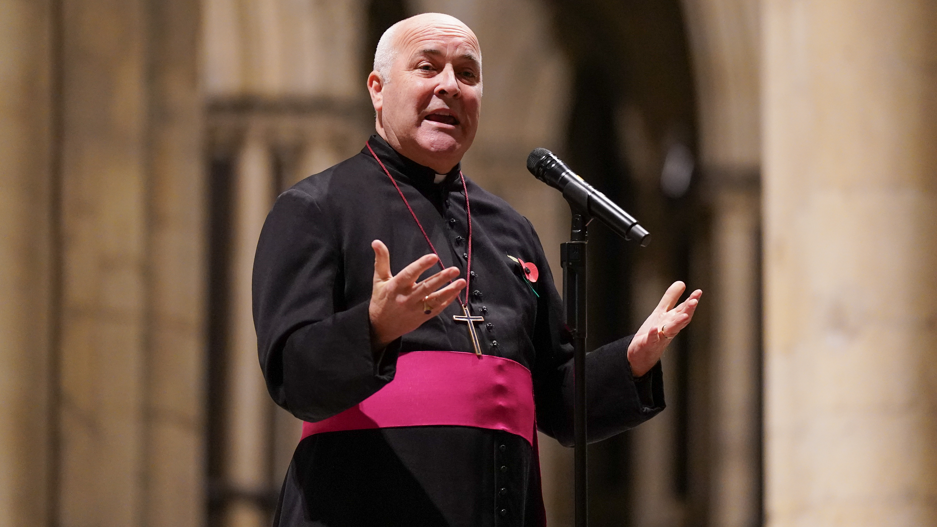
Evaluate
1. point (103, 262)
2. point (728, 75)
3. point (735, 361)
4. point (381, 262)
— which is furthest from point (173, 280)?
point (728, 75)

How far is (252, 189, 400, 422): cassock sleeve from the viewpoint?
2102 mm

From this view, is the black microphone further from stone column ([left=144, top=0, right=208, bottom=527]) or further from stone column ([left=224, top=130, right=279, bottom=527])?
stone column ([left=224, top=130, right=279, bottom=527])

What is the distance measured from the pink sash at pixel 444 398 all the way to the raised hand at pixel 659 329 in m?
0.26

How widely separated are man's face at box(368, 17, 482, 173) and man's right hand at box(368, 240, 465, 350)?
1.58 feet

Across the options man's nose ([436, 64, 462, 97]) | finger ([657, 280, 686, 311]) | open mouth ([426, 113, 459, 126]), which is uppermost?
man's nose ([436, 64, 462, 97])

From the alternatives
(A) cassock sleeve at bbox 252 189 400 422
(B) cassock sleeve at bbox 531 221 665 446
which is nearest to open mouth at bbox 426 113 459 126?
(A) cassock sleeve at bbox 252 189 400 422

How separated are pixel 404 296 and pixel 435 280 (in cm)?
8

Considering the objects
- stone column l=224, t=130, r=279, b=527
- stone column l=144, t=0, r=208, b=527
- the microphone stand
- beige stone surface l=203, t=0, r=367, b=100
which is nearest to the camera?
the microphone stand

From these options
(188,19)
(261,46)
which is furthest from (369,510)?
(261,46)

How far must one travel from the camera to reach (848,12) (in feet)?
10.8

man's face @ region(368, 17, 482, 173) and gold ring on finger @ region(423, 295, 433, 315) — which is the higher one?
man's face @ region(368, 17, 482, 173)

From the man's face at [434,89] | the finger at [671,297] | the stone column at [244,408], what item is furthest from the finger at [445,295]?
the stone column at [244,408]

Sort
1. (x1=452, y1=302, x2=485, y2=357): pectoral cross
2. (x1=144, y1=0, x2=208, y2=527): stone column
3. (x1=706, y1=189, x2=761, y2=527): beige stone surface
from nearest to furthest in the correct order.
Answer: (x1=452, y1=302, x2=485, y2=357): pectoral cross
(x1=144, y1=0, x2=208, y2=527): stone column
(x1=706, y1=189, x2=761, y2=527): beige stone surface

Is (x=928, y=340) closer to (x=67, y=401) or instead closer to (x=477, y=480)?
(x=477, y=480)
